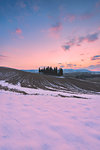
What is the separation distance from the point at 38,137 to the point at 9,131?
3.44 feet

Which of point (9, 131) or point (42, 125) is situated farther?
point (42, 125)

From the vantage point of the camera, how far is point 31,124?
325 centimetres

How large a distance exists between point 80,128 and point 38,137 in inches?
67.0

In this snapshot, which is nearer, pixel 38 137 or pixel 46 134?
pixel 38 137

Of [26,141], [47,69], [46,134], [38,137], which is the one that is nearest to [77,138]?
[46,134]

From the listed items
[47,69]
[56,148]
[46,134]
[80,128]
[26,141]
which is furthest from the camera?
[47,69]

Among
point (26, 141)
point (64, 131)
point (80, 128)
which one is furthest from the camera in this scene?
point (80, 128)

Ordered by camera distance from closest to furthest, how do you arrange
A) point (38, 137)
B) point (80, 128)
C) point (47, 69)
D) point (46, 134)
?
1. point (38, 137)
2. point (46, 134)
3. point (80, 128)
4. point (47, 69)

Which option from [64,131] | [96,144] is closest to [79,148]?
[96,144]

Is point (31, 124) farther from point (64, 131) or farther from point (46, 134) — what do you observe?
point (64, 131)

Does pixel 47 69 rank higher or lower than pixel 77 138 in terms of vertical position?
higher

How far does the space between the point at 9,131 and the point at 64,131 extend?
6.35ft

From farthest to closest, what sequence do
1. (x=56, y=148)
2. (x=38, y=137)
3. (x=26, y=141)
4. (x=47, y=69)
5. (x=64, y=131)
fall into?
(x=47, y=69) → (x=64, y=131) → (x=38, y=137) → (x=26, y=141) → (x=56, y=148)

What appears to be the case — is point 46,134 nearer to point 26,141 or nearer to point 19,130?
point 26,141
